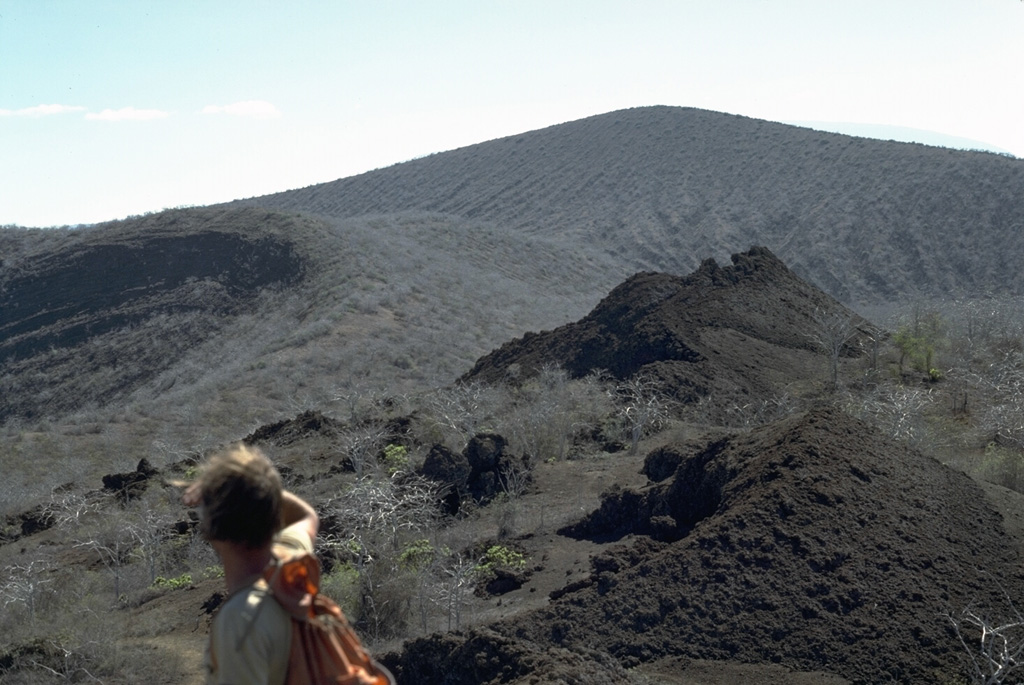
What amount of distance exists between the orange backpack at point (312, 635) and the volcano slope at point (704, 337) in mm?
14835

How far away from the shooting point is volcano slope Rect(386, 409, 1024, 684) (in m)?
6.51

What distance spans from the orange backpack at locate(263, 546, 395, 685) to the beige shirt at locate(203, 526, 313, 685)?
0.03 meters

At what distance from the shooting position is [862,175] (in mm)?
57219

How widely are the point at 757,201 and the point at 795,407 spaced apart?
150 ft

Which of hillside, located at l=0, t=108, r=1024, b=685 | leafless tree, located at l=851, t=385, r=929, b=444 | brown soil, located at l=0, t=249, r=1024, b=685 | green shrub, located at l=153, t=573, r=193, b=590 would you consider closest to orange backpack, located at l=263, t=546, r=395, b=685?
brown soil, located at l=0, t=249, r=1024, b=685

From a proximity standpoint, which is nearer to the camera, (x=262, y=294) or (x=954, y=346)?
(x=954, y=346)

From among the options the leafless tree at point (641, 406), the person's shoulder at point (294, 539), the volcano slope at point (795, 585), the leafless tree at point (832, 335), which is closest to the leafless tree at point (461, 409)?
the leafless tree at point (641, 406)

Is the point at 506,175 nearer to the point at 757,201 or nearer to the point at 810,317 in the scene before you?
the point at 757,201

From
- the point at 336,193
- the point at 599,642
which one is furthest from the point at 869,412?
the point at 336,193

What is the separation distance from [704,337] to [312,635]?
17301 millimetres

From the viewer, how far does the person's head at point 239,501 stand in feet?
7.24

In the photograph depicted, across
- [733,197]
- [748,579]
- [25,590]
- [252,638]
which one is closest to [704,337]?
[748,579]

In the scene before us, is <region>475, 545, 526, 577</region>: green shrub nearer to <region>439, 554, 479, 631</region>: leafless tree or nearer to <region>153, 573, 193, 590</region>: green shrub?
<region>439, 554, 479, 631</region>: leafless tree

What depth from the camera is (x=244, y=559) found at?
88.4 inches
